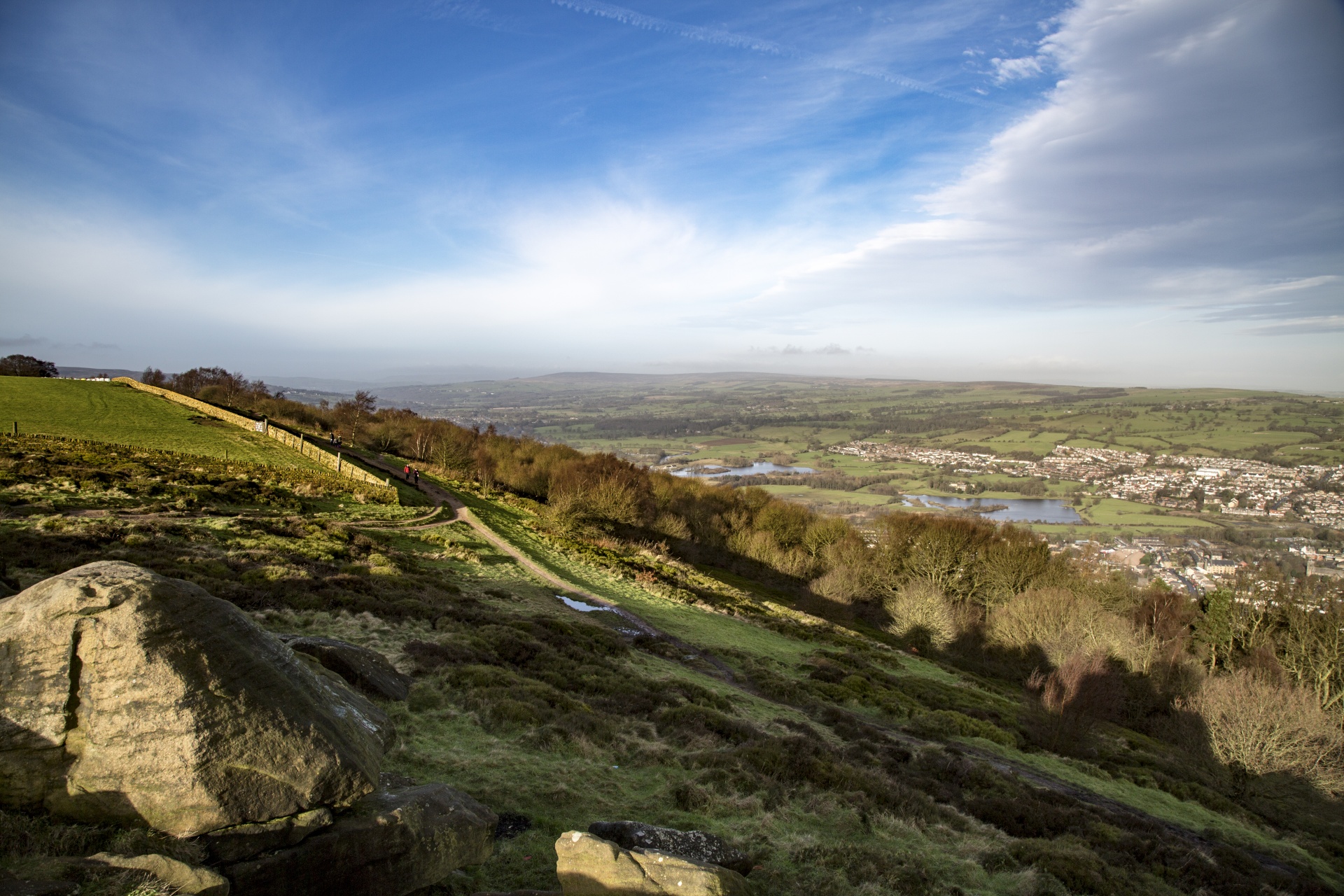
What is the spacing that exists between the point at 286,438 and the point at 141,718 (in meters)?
50.7

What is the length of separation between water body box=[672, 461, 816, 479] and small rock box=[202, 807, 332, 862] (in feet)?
361

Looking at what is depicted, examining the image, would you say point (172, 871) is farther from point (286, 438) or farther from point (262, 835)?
point (286, 438)

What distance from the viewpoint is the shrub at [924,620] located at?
4228cm

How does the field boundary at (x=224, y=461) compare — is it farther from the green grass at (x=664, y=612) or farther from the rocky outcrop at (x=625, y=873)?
the rocky outcrop at (x=625, y=873)

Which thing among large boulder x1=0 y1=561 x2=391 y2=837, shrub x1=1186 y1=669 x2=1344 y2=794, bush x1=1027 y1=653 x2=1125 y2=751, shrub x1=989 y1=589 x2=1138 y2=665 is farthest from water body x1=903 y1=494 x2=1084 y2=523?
large boulder x1=0 y1=561 x2=391 y2=837

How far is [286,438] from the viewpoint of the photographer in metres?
48.4

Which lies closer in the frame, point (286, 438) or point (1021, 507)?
point (286, 438)

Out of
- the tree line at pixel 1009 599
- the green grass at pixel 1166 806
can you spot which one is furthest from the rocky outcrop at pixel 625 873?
the tree line at pixel 1009 599

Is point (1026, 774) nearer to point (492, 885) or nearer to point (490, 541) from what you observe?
point (492, 885)

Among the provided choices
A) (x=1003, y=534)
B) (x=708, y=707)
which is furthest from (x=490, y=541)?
(x=1003, y=534)

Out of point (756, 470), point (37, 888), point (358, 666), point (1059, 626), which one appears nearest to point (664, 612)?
point (358, 666)

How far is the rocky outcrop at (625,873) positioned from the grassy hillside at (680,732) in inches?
55.5

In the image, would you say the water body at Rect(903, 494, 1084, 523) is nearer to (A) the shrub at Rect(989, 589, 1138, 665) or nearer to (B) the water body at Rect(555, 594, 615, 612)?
(A) the shrub at Rect(989, 589, 1138, 665)

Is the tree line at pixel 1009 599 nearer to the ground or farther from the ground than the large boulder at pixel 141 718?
nearer to the ground
